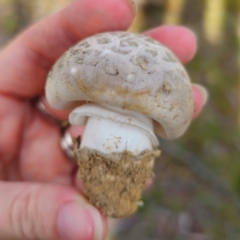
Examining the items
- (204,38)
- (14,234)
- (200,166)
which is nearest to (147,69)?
(14,234)

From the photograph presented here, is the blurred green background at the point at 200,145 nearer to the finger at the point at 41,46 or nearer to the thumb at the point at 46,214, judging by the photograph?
the thumb at the point at 46,214

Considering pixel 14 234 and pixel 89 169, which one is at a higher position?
pixel 89 169

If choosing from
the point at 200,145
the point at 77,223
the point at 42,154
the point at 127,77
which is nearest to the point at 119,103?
the point at 127,77

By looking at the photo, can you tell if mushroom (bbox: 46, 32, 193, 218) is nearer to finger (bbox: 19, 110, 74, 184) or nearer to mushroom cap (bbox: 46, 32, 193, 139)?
mushroom cap (bbox: 46, 32, 193, 139)

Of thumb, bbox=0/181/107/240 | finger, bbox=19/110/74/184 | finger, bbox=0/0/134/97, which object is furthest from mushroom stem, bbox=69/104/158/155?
finger, bbox=19/110/74/184

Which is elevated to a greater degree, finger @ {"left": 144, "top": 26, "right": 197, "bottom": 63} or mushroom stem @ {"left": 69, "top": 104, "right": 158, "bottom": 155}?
finger @ {"left": 144, "top": 26, "right": 197, "bottom": 63}

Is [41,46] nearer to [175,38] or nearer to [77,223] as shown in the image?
[175,38]

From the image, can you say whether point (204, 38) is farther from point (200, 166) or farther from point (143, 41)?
point (143, 41)
